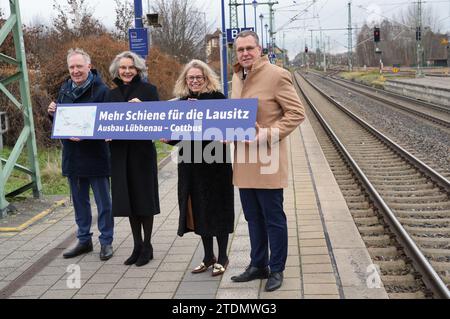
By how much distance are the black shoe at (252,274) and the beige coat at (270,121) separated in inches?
33.5

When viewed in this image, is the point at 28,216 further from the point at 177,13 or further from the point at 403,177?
the point at 177,13

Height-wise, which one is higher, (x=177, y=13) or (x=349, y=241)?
(x=177, y=13)

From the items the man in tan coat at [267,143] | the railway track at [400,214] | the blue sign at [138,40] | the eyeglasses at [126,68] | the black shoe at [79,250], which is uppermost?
the blue sign at [138,40]

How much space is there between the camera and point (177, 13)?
3469 centimetres

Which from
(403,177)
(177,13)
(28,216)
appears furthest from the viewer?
(177,13)

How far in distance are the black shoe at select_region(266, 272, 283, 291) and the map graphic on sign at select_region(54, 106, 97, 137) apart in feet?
7.73

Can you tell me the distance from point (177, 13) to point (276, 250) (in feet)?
103

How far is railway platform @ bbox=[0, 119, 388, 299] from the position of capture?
4.96 m

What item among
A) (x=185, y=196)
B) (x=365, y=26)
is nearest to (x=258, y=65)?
(x=185, y=196)

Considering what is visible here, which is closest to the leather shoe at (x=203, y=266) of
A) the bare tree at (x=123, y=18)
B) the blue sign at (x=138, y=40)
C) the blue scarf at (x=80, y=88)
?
the blue scarf at (x=80, y=88)

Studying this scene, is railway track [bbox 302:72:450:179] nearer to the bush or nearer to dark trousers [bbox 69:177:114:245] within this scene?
dark trousers [bbox 69:177:114:245]

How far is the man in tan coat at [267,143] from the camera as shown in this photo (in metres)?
4.68

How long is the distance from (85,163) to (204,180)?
57.7 inches

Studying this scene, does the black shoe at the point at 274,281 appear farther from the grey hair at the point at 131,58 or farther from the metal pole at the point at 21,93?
the metal pole at the point at 21,93
